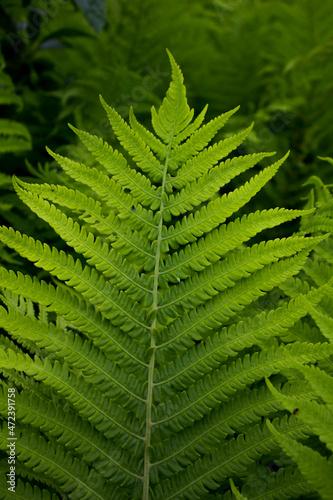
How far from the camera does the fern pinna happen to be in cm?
66

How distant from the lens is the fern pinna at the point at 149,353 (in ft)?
2.17

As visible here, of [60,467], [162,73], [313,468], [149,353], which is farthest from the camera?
[162,73]

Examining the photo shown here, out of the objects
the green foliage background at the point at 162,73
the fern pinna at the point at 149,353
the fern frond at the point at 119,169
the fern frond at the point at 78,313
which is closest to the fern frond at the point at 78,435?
the fern pinna at the point at 149,353

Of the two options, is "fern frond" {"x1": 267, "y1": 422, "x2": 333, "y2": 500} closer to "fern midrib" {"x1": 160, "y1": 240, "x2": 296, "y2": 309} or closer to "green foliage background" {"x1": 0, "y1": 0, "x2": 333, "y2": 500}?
"fern midrib" {"x1": 160, "y1": 240, "x2": 296, "y2": 309}

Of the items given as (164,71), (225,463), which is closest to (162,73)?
(164,71)

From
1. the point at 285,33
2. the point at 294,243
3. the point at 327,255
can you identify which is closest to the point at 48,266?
the point at 294,243

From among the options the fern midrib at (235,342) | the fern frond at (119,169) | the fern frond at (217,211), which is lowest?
the fern midrib at (235,342)

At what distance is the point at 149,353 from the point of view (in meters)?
0.75

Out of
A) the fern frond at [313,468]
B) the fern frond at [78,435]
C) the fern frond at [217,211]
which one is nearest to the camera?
the fern frond at [313,468]

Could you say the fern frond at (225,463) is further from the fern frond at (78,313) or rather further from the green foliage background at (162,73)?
the green foliage background at (162,73)

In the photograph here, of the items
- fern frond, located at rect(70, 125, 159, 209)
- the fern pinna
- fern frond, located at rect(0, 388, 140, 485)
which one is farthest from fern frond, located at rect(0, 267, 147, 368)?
fern frond, located at rect(70, 125, 159, 209)

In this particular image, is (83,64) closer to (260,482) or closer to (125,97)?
(125,97)

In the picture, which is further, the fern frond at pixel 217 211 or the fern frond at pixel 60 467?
the fern frond at pixel 217 211

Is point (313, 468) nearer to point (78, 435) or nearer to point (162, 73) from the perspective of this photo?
point (78, 435)
